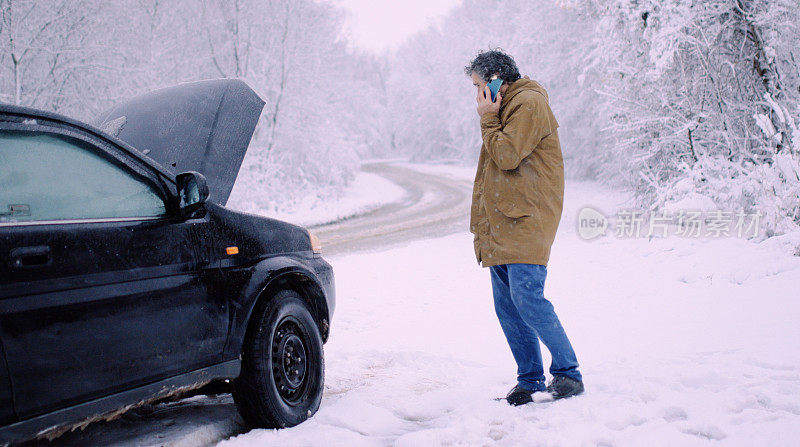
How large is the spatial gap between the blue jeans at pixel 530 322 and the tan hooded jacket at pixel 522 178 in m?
0.13

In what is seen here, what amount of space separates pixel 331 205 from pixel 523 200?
17580 mm

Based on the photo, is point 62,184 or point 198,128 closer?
point 62,184

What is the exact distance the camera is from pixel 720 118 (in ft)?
32.6

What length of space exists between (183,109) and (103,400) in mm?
2060

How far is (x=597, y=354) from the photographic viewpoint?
455 centimetres

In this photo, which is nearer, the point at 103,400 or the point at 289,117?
the point at 103,400

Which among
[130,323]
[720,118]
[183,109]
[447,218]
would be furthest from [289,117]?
[130,323]

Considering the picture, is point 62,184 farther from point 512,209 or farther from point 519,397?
point 519,397

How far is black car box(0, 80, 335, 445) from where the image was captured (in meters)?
2.16

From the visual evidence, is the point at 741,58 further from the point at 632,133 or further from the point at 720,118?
the point at 632,133

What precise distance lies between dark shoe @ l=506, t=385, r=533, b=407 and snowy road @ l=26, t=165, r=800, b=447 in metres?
0.11

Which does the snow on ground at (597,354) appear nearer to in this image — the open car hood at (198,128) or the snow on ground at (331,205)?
the open car hood at (198,128)

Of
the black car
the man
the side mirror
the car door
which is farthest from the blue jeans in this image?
the side mirror

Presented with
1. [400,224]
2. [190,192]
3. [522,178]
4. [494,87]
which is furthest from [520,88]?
[400,224]
